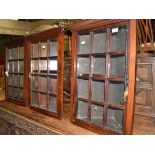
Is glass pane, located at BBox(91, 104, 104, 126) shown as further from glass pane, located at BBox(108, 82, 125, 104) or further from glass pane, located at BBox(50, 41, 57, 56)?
glass pane, located at BBox(50, 41, 57, 56)

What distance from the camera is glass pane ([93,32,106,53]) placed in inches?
68.1

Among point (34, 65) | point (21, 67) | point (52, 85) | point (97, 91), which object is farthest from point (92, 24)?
point (21, 67)

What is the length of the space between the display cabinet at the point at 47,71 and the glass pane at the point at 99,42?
1.21ft

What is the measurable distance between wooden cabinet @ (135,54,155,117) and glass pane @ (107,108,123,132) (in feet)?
1.89

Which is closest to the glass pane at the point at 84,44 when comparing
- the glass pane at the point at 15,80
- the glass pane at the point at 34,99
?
the glass pane at the point at 34,99

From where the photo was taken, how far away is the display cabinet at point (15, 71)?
2.63 metres

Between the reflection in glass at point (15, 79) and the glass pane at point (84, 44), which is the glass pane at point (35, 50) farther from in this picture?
the glass pane at point (84, 44)

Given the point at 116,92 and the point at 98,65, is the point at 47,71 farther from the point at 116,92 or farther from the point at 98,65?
the point at 116,92

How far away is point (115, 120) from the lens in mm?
1725

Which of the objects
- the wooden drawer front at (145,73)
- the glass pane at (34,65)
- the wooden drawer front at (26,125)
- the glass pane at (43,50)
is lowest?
the wooden drawer front at (26,125)
